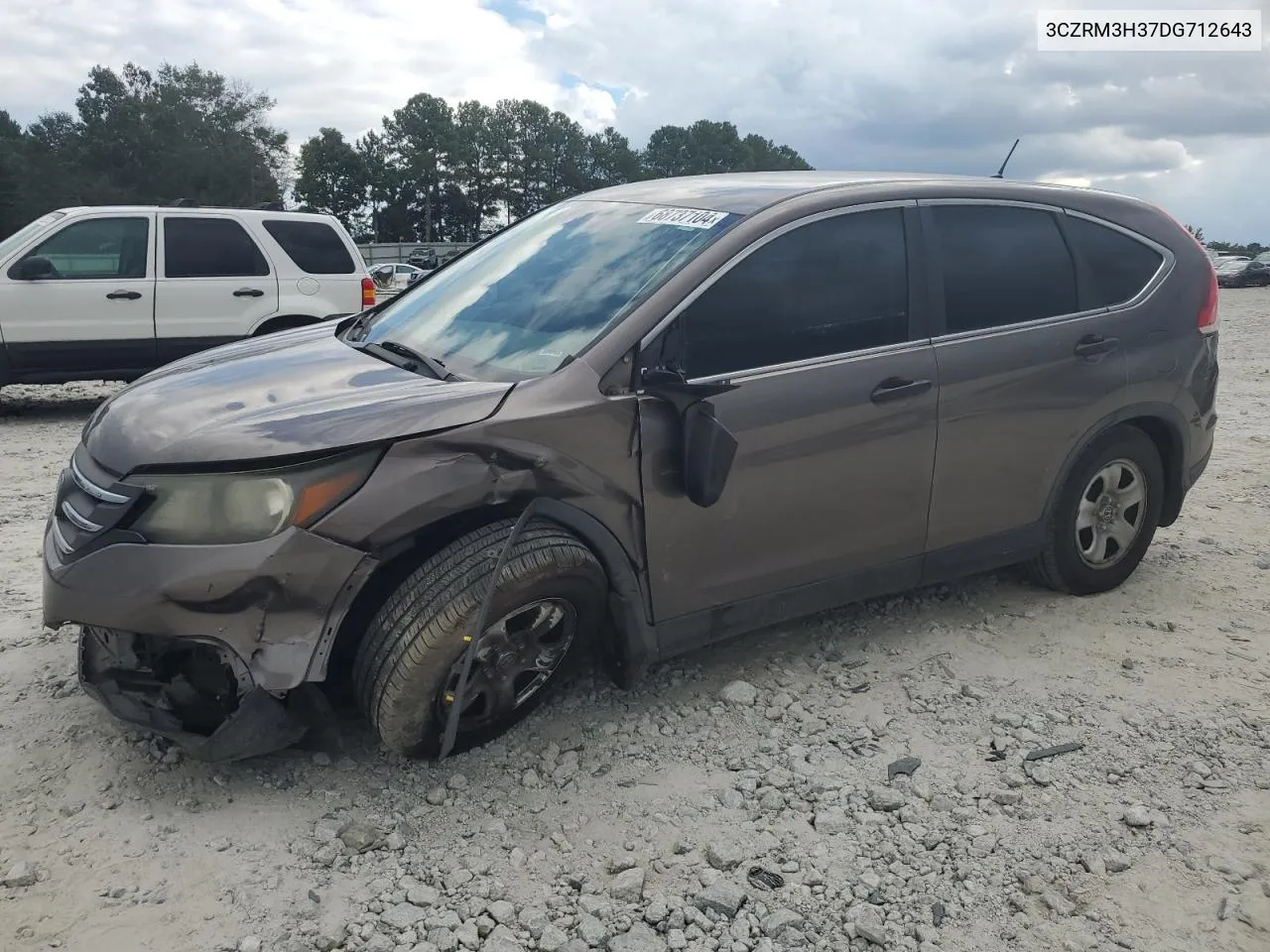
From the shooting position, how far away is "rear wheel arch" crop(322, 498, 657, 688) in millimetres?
2846

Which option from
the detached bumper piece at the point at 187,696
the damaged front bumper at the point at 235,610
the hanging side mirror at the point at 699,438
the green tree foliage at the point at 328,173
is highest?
the green tree foliage at the point at 328,173

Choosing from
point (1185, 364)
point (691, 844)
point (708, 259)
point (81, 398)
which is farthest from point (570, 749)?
point (81, 398)

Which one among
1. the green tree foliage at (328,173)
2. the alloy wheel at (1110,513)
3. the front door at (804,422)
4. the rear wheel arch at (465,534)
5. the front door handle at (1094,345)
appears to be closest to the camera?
the rear wheel arch at (465,534)

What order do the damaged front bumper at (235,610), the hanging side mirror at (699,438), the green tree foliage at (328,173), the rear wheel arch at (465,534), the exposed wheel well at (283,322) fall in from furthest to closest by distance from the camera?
the green tree foliage at (328,173)
the exposed wheel well at (283,322)
the hanging side mirror at (699,438)
the rear wheel arch at (465,534)
the damaged front bumper at (235,610)

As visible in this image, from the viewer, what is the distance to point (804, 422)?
10.8 feet

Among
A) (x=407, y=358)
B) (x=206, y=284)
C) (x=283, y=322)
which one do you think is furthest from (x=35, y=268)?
(x=407, y=358)

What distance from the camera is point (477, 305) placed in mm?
3631

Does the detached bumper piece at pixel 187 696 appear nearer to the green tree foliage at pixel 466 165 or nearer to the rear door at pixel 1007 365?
the rear door at pixel 1007 365

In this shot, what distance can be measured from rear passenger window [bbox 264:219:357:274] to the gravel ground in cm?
602

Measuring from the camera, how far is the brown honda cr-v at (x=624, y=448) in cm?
268

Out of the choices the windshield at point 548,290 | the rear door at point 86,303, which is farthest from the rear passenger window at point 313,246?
the windshield at point 548,290

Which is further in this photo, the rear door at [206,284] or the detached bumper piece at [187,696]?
the rear door at [206,284]

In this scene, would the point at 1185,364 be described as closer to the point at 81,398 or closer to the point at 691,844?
the point at 691,844

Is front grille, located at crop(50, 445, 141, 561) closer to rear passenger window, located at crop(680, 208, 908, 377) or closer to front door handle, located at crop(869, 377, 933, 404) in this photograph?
rear passenger window, located at crop(680, 208, 908, 377)
